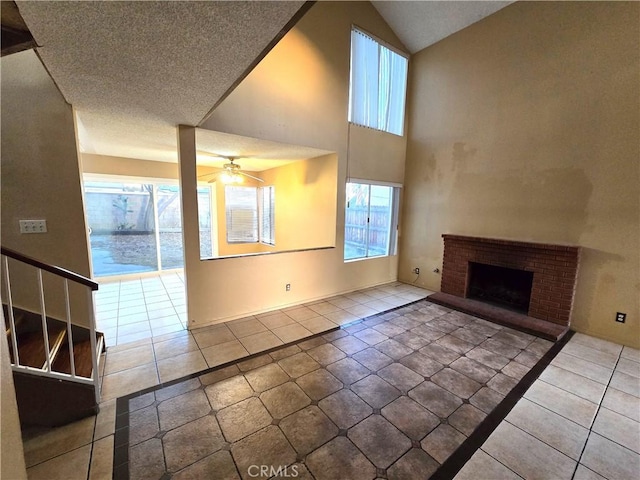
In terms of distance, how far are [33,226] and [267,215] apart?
441 centimetres

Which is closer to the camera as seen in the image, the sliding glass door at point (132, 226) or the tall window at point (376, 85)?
the tall window at point (376, 85)

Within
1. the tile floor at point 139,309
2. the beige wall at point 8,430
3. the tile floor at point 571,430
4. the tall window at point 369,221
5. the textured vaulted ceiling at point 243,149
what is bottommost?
the tile floor at point 571,430

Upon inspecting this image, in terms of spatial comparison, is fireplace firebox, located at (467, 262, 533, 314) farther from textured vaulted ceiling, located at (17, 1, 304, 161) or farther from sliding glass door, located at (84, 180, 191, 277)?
sliding glass door, located at (84, 180, 191, 277)

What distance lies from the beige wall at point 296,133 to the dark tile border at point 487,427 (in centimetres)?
268

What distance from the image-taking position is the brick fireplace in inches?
133

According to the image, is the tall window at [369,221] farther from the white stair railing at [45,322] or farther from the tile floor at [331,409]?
the white stair railing at [45,322]

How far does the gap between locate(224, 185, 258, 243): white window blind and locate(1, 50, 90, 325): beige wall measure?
392 centimetres

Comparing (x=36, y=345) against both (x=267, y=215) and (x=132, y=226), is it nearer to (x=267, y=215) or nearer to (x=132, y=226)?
(x=132, y=226)

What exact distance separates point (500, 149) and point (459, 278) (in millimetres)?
2073

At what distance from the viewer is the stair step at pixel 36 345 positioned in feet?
6.58

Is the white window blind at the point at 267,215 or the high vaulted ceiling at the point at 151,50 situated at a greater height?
the high vaulted ceiling at the point at 151,50

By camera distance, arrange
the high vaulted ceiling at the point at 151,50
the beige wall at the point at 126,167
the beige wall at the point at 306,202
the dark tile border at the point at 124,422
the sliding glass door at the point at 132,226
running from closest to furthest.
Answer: the high vaulted ceiling at the point at 151,50 < the dark tile border at the point at 124,422 < the beige wall at the point at 306,202 < the beige wall at the point at 126,167 < the sliding glass door at the point at 132,226

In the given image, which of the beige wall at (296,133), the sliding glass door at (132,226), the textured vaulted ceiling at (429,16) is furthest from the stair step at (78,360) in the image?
the textured vaulted ceiling at (429,16)

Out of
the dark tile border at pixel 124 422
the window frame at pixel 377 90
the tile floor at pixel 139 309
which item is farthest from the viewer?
the window frame at pixel 377 90
